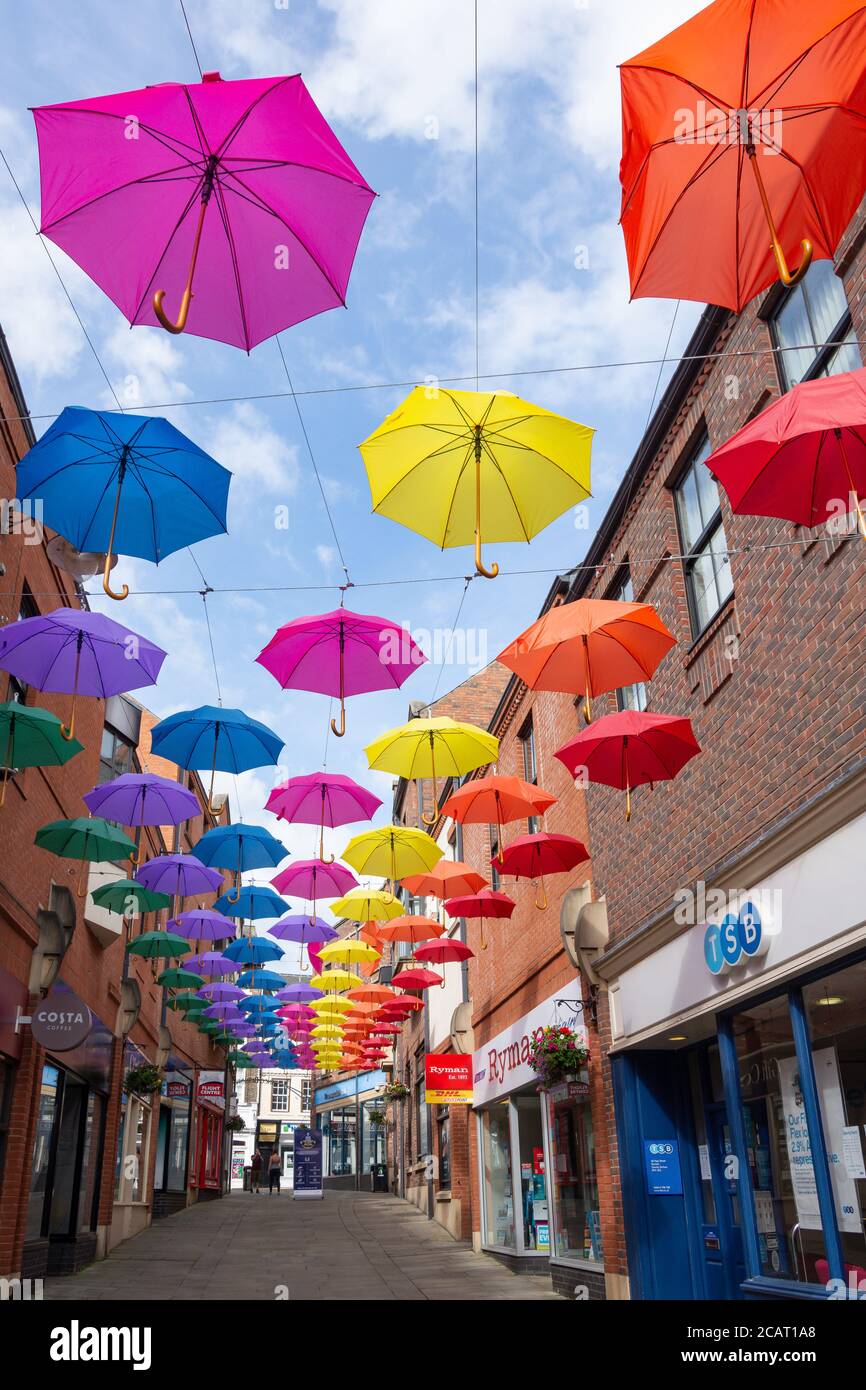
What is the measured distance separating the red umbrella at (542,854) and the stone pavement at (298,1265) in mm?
4871

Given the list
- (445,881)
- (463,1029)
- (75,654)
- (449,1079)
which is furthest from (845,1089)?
(463,1029)

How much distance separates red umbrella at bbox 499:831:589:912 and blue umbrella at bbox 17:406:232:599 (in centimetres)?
527

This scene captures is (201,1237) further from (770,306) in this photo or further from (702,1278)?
(770,306)

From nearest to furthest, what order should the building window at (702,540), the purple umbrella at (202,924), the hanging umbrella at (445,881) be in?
the building window at (702,540) → the hanging umbrella at (445,881) → the purple umbrella at (202,924)

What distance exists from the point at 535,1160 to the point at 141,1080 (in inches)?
351

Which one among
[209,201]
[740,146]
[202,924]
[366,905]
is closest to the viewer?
[740,146]

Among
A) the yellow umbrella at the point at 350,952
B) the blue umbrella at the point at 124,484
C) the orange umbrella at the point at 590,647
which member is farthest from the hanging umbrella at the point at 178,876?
the orange umbrella at the point at 590,647

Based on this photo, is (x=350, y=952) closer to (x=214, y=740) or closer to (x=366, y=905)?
(x=366, y=905)

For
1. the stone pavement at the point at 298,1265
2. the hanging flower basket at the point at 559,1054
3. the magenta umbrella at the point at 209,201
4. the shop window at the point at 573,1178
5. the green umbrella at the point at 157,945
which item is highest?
the magenta umbrella at the point at 209,201

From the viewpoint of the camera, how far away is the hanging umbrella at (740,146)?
5551 millimetres

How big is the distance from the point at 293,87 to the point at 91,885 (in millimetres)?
15160

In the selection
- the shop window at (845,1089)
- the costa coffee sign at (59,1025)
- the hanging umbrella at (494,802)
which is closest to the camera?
the shop window at (845,1089)

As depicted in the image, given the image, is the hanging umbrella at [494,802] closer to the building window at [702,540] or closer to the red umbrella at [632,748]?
the red umbrella at [632,748]

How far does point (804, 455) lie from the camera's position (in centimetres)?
630
